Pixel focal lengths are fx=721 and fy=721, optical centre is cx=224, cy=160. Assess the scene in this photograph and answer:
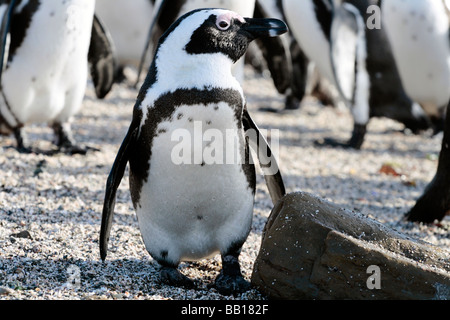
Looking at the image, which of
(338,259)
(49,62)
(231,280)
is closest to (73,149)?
(49,62)

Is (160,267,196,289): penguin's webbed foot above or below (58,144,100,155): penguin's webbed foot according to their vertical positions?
above

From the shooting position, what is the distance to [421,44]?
598 centimetres

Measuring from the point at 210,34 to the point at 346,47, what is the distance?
3282 mm

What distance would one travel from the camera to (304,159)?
5.36 m

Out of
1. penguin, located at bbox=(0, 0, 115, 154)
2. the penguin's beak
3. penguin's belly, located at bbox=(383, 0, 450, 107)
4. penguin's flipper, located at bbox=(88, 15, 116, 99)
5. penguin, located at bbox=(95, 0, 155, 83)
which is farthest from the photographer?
penguin, located at bbox=(95, 0, 155, 83)

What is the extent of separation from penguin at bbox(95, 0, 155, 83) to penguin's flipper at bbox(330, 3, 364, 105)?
1818 mm

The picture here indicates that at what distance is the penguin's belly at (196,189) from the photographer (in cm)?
255

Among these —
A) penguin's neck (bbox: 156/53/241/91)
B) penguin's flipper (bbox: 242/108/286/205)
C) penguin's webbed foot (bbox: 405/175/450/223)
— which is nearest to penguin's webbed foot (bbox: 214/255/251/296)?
penguin's flipper (bbox: 242/108/286/205)

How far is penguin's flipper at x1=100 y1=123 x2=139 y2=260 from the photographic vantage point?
2.63 m

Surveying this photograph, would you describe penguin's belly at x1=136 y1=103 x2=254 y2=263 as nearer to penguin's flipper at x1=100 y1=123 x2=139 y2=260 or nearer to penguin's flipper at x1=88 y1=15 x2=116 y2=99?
penguin's flipper at x1=100 y1=123 x2=139 y2=260

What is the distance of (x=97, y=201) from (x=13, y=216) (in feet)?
1.93

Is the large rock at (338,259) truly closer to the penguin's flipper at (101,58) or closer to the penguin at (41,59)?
the penguin at (41,59)

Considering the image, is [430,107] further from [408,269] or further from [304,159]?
[408,269]

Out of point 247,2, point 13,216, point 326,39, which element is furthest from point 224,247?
point 326,39
